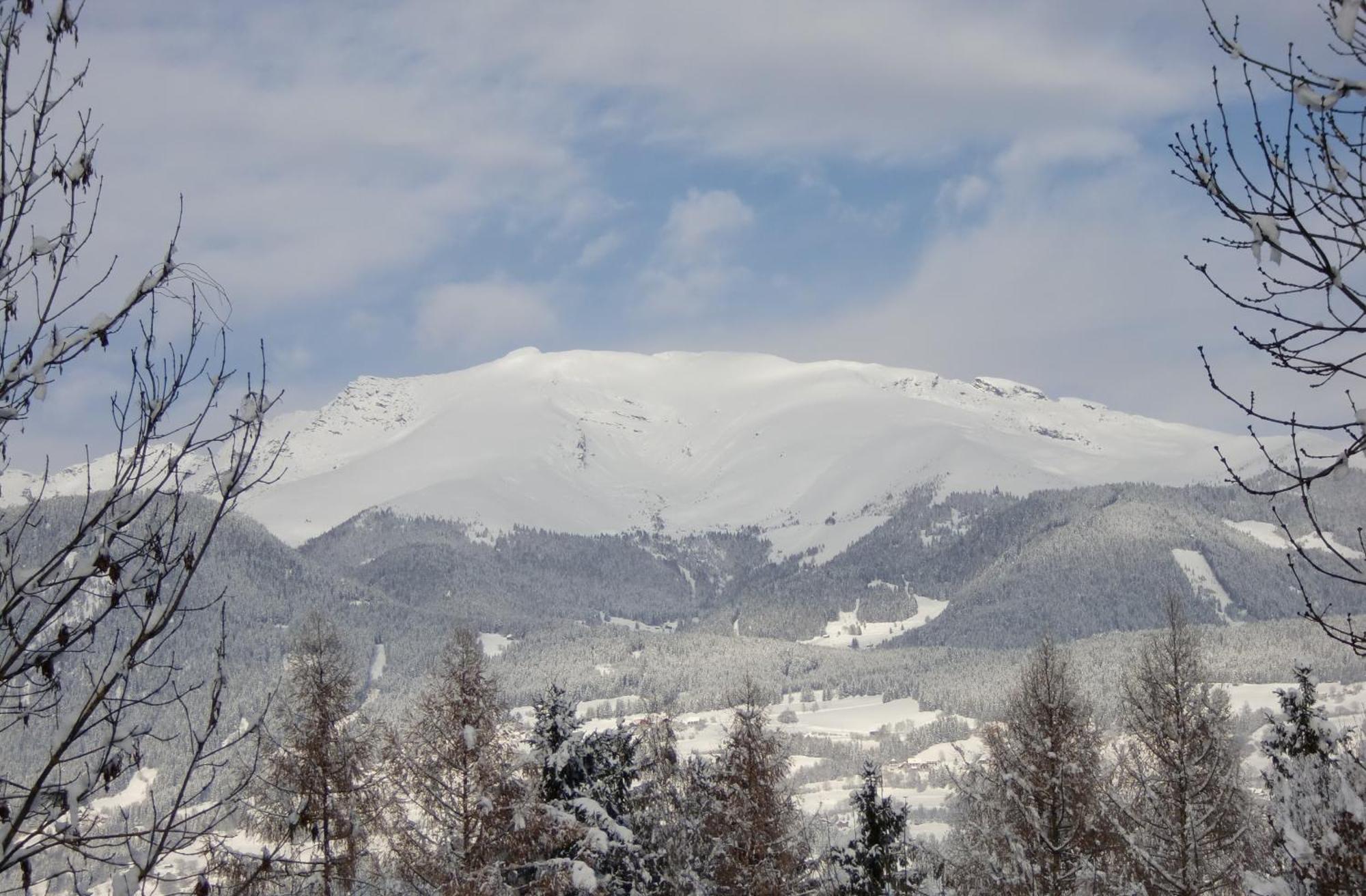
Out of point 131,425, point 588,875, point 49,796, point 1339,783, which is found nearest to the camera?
point 49,796

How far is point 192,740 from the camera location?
4.46 meters

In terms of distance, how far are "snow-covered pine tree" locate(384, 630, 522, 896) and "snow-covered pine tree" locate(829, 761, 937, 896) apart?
6.37m

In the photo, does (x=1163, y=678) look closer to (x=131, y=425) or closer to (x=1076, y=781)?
(x=1076, y=781)

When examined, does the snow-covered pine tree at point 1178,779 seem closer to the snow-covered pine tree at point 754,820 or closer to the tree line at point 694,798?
the tree line at point 694,798

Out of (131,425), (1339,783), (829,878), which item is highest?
(131,425)

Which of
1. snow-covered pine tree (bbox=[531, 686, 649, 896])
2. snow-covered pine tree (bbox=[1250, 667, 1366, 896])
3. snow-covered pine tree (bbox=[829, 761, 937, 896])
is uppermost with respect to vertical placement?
snow-covered pine tree (bbox=[1250, 667, 1366, 896])

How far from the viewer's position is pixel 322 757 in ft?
63.6

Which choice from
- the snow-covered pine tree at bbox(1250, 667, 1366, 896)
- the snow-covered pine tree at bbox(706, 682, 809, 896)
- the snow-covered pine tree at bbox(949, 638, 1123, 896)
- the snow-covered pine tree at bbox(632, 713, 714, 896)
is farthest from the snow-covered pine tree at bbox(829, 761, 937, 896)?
the snow-covered pine tree at bbox(1250, 667, 1366, 896)

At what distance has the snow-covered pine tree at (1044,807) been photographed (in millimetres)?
17172

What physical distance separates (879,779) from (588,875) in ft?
24.1

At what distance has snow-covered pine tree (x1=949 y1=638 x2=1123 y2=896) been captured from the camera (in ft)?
56.3

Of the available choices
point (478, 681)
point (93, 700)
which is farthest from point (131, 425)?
point (478, 681)

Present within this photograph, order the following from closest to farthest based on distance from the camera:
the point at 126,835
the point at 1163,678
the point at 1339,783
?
the point at 126,835, the point at 1339,783, the point at 1163,678

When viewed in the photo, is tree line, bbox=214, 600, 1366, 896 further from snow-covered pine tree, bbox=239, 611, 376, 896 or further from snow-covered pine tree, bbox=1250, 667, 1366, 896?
snow-covered pine tree, bbox=1250, 667, 1366, 896
